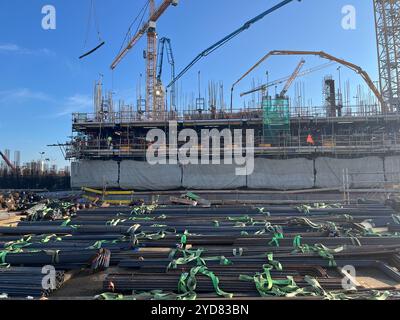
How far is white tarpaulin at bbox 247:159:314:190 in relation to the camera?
2133 centimetres

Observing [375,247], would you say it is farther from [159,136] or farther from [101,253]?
[159,136]

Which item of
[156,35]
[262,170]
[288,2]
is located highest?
[156,35]

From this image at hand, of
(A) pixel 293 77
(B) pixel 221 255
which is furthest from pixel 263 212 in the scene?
(A) pixel 293 77

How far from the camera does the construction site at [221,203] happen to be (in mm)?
4023

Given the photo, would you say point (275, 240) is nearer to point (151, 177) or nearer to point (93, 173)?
point (151, 177)

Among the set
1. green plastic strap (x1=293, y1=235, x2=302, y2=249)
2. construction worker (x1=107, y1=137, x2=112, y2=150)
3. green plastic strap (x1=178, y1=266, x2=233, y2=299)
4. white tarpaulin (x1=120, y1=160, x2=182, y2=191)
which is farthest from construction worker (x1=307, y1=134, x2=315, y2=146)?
green plastic strap (x1=178, y1=266, x2=233, y2=299)

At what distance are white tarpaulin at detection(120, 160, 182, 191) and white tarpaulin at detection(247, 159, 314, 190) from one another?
5845 mm

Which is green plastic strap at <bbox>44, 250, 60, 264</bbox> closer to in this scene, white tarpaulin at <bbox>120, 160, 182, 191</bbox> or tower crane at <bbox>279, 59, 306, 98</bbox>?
white tarpaulin at <bbox>120, 160, 182, 191</bbox>

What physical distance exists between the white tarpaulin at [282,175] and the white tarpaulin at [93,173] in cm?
1114

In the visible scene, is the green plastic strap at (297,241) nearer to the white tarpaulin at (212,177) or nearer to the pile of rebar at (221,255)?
the pile of rebar at (221,255)
